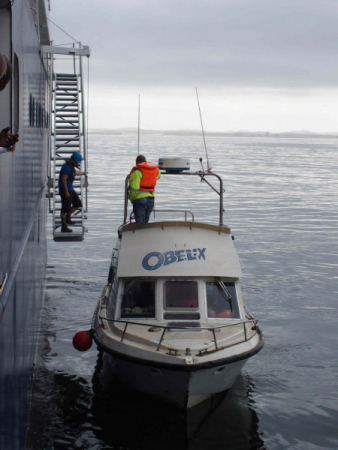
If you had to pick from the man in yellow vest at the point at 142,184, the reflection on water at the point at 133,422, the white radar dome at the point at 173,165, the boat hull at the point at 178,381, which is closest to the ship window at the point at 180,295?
the boat hull at the point at 178,381

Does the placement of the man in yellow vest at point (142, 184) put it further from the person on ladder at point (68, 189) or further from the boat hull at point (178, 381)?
the boat hull at point (178, 381)

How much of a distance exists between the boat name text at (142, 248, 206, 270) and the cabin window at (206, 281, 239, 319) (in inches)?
23.5

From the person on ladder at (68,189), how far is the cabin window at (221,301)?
5.30m

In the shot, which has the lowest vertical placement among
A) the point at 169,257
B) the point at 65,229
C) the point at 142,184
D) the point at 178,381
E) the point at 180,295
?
the point at 178,381

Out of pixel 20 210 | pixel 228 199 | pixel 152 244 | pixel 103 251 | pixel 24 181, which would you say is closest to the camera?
pixel 20 210

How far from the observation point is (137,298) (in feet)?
35.2

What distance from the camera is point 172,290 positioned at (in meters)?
10.6

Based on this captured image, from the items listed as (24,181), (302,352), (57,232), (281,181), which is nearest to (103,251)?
(57,232)

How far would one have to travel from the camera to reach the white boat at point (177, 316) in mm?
9438

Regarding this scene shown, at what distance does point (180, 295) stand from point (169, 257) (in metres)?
0.73

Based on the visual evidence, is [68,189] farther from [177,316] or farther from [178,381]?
[178,381]

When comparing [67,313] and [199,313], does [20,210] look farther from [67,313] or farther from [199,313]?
[67,313]

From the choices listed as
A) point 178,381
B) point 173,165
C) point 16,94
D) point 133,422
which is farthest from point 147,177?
point 16,94

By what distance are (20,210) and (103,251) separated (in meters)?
18.6
